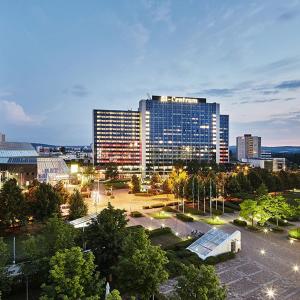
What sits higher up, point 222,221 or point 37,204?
point 37,204

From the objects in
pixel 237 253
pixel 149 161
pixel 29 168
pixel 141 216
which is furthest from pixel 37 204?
pixel 149 161

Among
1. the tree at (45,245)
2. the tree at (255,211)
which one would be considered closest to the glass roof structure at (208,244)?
the tree at (255,211)

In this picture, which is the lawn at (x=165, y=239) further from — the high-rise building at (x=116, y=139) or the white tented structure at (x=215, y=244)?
the high-rise building at (x=116, y=139)

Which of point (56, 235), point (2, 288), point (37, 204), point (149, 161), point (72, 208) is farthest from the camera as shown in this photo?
point (149, 161)

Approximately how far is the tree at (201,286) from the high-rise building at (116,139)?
589ft

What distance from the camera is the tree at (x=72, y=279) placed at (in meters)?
18.9

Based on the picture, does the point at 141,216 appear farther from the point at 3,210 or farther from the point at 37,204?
the point at 3,210

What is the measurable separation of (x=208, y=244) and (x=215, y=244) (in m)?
1.03

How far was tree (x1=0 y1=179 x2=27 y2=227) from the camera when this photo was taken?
4491cm

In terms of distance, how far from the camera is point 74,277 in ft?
61.9

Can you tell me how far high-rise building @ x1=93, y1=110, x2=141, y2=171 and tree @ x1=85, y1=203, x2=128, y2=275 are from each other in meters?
168

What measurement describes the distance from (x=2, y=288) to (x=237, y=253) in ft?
86.7

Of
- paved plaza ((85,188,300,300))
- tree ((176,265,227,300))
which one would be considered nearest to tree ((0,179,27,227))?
paved plaza ((85,188,300,300))

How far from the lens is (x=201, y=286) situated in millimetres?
17812
